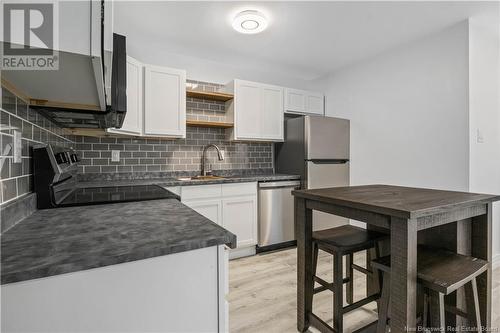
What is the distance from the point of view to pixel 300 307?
1720 millimetres

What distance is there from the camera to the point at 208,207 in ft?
9.13

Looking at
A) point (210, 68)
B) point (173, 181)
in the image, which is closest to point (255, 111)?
point (210, 68)

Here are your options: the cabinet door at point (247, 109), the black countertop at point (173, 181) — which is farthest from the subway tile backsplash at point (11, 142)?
the cabinet door at point (247, 109)

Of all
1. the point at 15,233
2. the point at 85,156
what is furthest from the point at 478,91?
the point at 85,156

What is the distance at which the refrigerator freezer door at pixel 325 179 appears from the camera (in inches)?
130

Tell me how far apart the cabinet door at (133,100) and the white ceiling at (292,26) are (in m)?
0.42

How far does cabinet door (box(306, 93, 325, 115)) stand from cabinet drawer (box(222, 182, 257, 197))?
1.62m

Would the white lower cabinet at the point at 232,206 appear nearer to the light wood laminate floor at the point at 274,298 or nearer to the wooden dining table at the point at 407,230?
the light wood laminate floor at the point at 274,298

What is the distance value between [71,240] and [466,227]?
2058mm

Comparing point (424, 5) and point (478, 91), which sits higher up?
point (424, 5)

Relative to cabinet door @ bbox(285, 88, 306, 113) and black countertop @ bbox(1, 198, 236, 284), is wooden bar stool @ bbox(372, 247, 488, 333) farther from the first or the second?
cabinet door @ bbox(285, 88, 306, 113)

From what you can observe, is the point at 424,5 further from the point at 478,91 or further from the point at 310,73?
the point at 310,73

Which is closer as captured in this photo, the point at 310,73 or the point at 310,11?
the point at 310,11

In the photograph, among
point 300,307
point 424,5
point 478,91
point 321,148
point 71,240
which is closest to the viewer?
point 71,240
